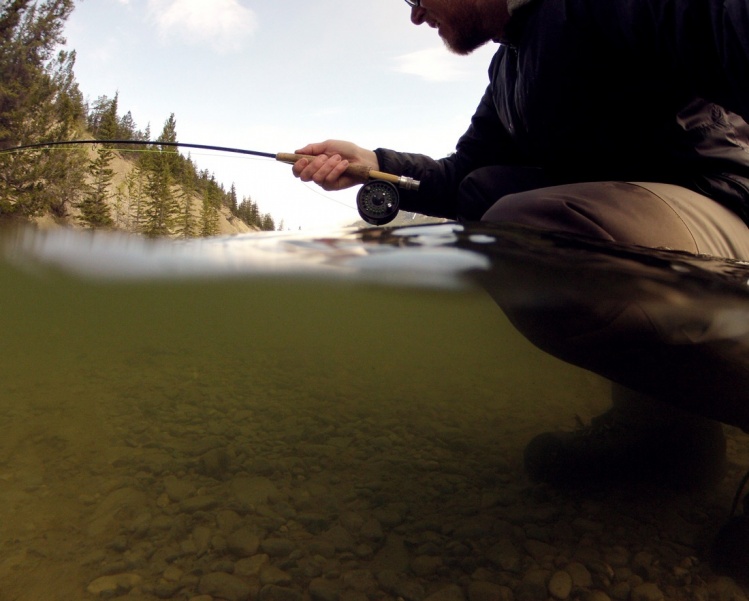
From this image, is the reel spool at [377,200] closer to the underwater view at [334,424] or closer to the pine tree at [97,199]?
the underwater view at [334,424]

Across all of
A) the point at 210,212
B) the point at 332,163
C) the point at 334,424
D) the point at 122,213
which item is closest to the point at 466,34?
the point at 332,163

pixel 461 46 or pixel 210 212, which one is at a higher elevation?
pixel 461 46

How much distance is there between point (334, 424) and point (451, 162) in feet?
4.69

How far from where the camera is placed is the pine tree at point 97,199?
2652 cm

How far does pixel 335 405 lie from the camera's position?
1.01 meters

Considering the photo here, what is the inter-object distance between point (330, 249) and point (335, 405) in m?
0.30

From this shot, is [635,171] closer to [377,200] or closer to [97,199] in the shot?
[377,200]

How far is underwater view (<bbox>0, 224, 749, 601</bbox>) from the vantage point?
0.81 meters

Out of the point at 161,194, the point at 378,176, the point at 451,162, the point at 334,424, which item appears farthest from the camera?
the point at 161,194

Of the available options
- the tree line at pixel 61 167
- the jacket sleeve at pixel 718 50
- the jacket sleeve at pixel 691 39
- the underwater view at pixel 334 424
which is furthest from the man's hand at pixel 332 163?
the tree line at pixel 61 167

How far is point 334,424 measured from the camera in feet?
3.23

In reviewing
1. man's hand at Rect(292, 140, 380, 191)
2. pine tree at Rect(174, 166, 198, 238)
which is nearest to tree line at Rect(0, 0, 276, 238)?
pine tree at Rect(174, 166, 198, 238)

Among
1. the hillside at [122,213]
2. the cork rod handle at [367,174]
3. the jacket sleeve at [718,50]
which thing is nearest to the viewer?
the jacket sleeve at [718,50]

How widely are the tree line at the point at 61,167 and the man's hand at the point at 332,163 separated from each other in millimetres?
22204
